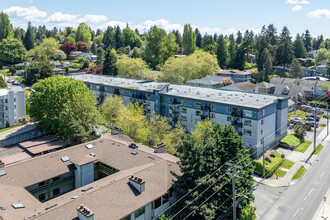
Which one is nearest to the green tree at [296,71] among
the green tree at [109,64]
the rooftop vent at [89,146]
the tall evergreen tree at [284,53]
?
the tall evergreen tree at [284,53]

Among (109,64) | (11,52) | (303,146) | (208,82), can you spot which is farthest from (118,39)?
(303,146)

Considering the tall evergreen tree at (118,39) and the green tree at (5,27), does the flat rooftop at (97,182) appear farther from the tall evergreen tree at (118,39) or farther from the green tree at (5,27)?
the tall evergreen tree at (118,39)

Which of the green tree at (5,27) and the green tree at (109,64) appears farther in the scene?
the green tree at (5,27)

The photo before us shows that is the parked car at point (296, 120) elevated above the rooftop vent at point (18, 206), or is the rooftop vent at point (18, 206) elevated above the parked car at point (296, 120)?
the parked car at point (296, 120)

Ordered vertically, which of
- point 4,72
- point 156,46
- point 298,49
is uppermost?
point 298,49

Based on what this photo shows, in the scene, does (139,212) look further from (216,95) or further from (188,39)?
(188,39)

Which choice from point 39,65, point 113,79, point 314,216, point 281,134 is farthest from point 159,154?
point 39,65

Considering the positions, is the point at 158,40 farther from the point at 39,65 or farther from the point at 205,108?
the point at 205,108
